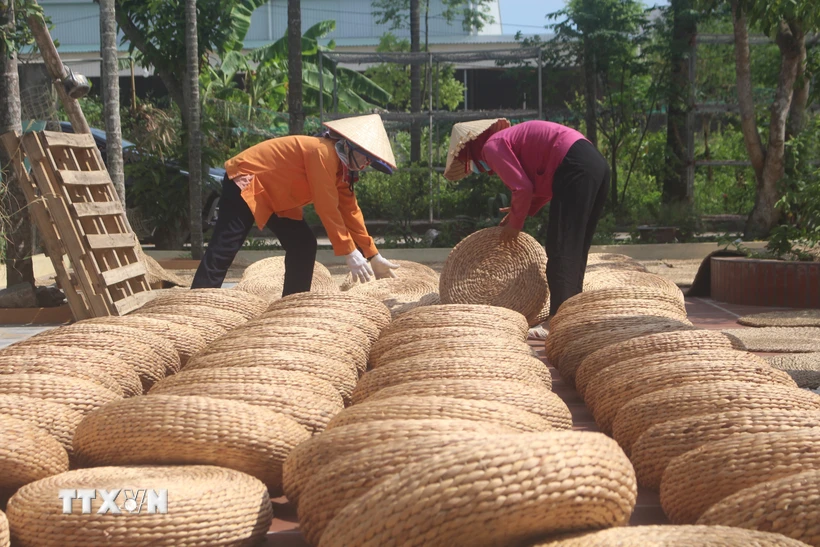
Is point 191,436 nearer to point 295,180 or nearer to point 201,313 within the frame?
point 201,313

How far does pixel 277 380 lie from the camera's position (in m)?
3.68

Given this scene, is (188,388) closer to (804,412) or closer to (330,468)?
(330,468)

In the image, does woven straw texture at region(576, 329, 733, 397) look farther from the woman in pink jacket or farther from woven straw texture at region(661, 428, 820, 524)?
the woman in pink jacket

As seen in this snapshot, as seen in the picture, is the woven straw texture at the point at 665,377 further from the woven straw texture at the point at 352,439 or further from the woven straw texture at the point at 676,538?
the woven straw texture at the point at 676,538

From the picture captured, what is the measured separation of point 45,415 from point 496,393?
1610 mm

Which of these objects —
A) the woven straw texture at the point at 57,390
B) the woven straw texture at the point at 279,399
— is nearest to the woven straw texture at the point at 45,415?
the woven straw texture at the point at 57,390

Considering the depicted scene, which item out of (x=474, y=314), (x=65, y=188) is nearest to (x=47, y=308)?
(x=65, y=188)

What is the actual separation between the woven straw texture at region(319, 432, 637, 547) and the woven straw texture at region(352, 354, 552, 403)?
4.41 feet

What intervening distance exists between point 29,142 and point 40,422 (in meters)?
3.51

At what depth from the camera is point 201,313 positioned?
5246mm

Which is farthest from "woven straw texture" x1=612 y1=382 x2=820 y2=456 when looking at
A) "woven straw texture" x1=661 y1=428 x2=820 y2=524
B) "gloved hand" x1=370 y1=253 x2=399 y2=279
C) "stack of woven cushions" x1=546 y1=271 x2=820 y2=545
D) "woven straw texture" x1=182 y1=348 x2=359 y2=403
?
"gloved hand" x1=370 y1=253 x2=399 y2=279

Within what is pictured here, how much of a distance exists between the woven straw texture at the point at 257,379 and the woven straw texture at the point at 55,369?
266 millimetres

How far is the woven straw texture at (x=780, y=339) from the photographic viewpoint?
5.73 meters

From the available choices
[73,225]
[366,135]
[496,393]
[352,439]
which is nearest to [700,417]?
[496,393]
